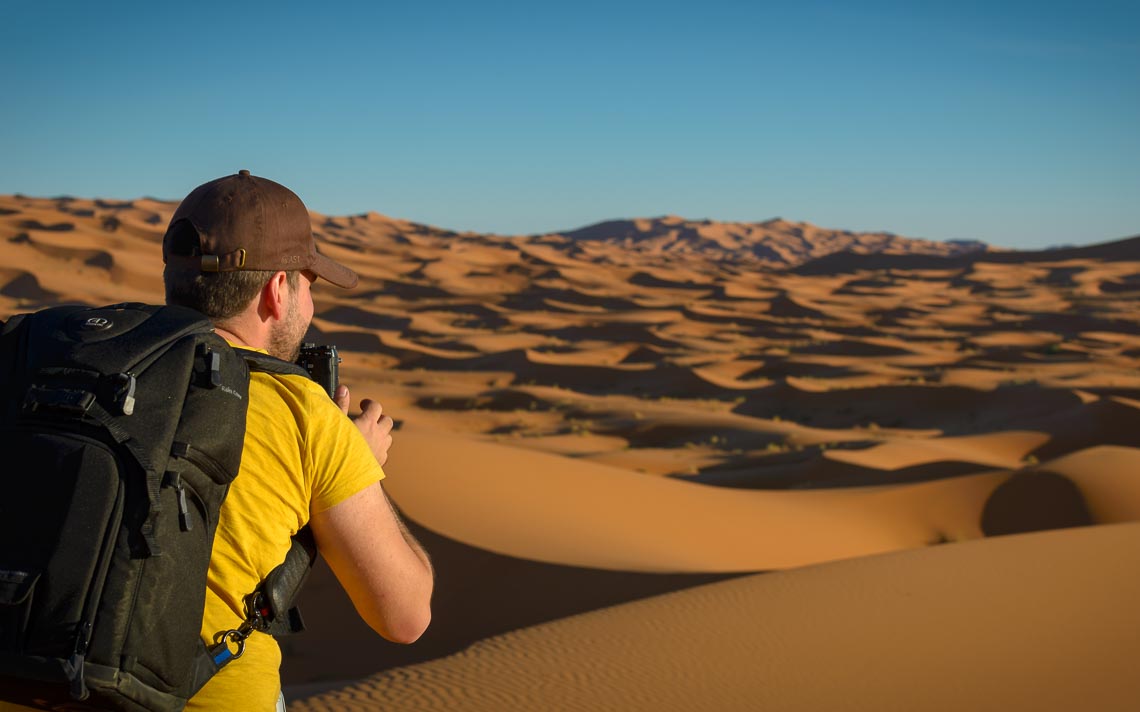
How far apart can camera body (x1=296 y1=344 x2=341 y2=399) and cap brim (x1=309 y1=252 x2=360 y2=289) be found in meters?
0.13

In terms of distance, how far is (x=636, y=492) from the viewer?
34.1 ft

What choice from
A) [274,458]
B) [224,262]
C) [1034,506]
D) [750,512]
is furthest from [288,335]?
[1034,506]

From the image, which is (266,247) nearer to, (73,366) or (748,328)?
(73,366)

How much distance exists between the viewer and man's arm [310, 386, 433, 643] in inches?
68.7

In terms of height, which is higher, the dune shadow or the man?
the man

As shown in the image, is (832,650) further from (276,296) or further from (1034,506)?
(1034,506)

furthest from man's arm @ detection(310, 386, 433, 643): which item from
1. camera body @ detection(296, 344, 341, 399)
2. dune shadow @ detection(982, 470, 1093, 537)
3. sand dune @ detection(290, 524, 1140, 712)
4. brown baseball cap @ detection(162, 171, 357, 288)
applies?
dune shadow @ detection(982, 470, 1093, 537)

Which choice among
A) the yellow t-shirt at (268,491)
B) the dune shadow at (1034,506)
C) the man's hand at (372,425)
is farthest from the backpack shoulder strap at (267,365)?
the dune shadow at (1034,506)

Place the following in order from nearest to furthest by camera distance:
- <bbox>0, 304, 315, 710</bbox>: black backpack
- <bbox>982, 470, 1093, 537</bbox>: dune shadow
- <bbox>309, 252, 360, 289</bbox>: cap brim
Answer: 1. <bbox>0, 304, 315, 710</bbox>: black backpack
2. <bbox>309, 252, 360, 289</bbox>: cap brim
3. <bbox>982, 470, 1093, 537</bbox>: dune shadow

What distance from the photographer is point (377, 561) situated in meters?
1.77

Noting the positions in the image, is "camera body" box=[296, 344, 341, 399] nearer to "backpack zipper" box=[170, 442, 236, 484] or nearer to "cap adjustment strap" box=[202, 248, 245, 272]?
"cap adjustment strap" box=[202, 248, 245, 272]

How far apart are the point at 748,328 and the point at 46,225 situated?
30414mm

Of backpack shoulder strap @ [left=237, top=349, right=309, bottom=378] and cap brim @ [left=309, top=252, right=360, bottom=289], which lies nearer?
backpack shoulder strap @ [left=237, top=349, right=309, bottom=378]

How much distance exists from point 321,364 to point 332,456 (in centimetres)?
36
